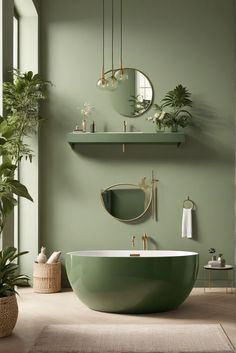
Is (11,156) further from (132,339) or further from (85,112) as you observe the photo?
(132,339)

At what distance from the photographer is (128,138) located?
7367 millimetres

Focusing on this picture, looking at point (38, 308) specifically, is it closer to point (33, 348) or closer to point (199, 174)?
point (33, 348)

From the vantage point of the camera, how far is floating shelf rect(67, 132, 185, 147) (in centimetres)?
734

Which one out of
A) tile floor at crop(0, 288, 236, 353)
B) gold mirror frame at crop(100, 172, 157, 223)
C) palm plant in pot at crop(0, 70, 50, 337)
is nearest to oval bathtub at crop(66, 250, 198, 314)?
tile floor at crop(0, 288, 236, 353)

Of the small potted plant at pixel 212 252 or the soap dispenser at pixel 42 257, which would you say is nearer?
the soap dispenser at pixel 42 257

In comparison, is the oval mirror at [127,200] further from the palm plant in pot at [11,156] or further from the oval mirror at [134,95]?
the palm plant in pot at [11,156]

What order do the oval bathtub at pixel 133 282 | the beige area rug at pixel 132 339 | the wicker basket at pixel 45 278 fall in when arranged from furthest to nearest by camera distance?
the wicker basket at pixel 45 278
the oval bathtub at pixel 133 282
the beige area rug at pixel 132 339

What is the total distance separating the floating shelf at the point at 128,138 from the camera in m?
7.34

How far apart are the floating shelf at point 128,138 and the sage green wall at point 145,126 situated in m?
0.35

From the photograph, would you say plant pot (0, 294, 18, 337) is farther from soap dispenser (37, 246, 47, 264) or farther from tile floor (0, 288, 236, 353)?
soap dispenser (37, 246, 47, 264)

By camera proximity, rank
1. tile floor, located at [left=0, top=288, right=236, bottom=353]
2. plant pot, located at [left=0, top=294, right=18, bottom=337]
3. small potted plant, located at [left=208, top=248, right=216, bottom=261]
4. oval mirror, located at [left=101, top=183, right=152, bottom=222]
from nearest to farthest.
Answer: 1. plant pot, located at [left=0, top=294, right=18, bottom=337]
2. tile floor, located at [left=0, top=288, right=236, bottom=353]
3. small potted plant, located at [left=208, top=248, right=216, bottom=261]
4. oval mirror, located at [left=101, top=183, right=152, bottom=222]

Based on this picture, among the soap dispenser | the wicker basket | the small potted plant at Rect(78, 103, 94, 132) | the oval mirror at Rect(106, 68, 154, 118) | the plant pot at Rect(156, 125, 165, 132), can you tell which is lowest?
the wicker basket

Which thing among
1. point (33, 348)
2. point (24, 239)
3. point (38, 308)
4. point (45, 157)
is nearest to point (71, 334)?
point (33, 348)

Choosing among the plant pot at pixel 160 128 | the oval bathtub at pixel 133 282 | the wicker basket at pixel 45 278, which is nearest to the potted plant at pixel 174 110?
the plant pot at pixel 160 128
